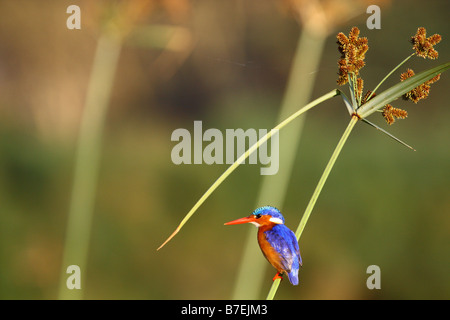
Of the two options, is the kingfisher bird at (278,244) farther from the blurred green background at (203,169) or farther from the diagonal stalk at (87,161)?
the blurred green background at (203,169)

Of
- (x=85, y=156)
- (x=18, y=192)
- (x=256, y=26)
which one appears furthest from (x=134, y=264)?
(x=256, y=26)

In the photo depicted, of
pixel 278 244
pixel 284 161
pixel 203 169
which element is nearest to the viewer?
pixel 278 244

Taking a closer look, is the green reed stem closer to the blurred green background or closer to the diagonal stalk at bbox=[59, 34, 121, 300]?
the diagonal stalk at bbox=[59, 34, 121, 300]

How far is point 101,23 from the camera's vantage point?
759 millimetres

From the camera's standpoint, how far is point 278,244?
17.0 inches

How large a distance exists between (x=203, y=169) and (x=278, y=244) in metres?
0.94

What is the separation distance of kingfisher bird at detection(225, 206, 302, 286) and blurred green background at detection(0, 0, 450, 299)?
0.62 meters

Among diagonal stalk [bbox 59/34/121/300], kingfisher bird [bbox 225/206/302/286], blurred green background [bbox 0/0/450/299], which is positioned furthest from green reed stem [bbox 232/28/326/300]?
blurred green background [bbox 0/0/450/299]

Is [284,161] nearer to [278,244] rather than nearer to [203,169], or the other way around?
[278,244]

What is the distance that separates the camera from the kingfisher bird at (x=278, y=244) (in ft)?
1.38

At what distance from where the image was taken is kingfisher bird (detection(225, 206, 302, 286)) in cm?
42

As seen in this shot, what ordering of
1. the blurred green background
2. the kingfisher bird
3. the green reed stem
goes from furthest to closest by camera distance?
the blurred green background, the green reed stem, the kingfisher bird

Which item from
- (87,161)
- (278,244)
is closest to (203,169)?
(87,161)

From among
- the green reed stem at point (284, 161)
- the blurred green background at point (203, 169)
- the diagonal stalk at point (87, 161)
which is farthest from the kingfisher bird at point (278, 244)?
the blurred green background at point (203, 169)
